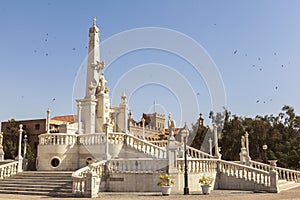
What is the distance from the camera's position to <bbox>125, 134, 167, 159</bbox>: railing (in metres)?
21.4

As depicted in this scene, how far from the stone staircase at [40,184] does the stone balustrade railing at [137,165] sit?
2.58 m

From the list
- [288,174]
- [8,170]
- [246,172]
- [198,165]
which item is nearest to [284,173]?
[288,174]

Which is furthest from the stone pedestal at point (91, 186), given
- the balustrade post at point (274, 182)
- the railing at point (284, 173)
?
the railing at point (284, 173)

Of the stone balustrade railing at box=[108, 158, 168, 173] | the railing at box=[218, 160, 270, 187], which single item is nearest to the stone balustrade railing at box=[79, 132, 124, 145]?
the stone balustrade railing at box=[108, 158, 168, 173]

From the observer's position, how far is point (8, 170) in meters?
21.3

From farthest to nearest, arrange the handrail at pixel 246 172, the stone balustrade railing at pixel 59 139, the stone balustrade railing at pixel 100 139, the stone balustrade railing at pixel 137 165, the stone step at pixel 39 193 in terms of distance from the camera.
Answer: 1. the stone balustrade railing at pixel 59 139
2. the stone balustrade railing at pixel 100 139
3. the handrail at pixel 246 172
4. the stone balustrade railing at pixel 137 165
5. the stone step at pixel 39 193

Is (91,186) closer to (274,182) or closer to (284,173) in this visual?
(274,182)

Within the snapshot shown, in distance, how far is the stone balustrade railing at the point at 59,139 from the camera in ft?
76.2

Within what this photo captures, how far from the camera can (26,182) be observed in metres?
18.5

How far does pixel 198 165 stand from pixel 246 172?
3.29m

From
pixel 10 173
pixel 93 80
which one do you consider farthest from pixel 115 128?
pixel 10 173

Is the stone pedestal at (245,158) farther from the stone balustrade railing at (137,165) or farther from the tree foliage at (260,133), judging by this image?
the tree foliage at (260,133)

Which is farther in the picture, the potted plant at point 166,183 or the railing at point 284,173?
the railing at point 284,173

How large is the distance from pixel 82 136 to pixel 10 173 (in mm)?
5192
